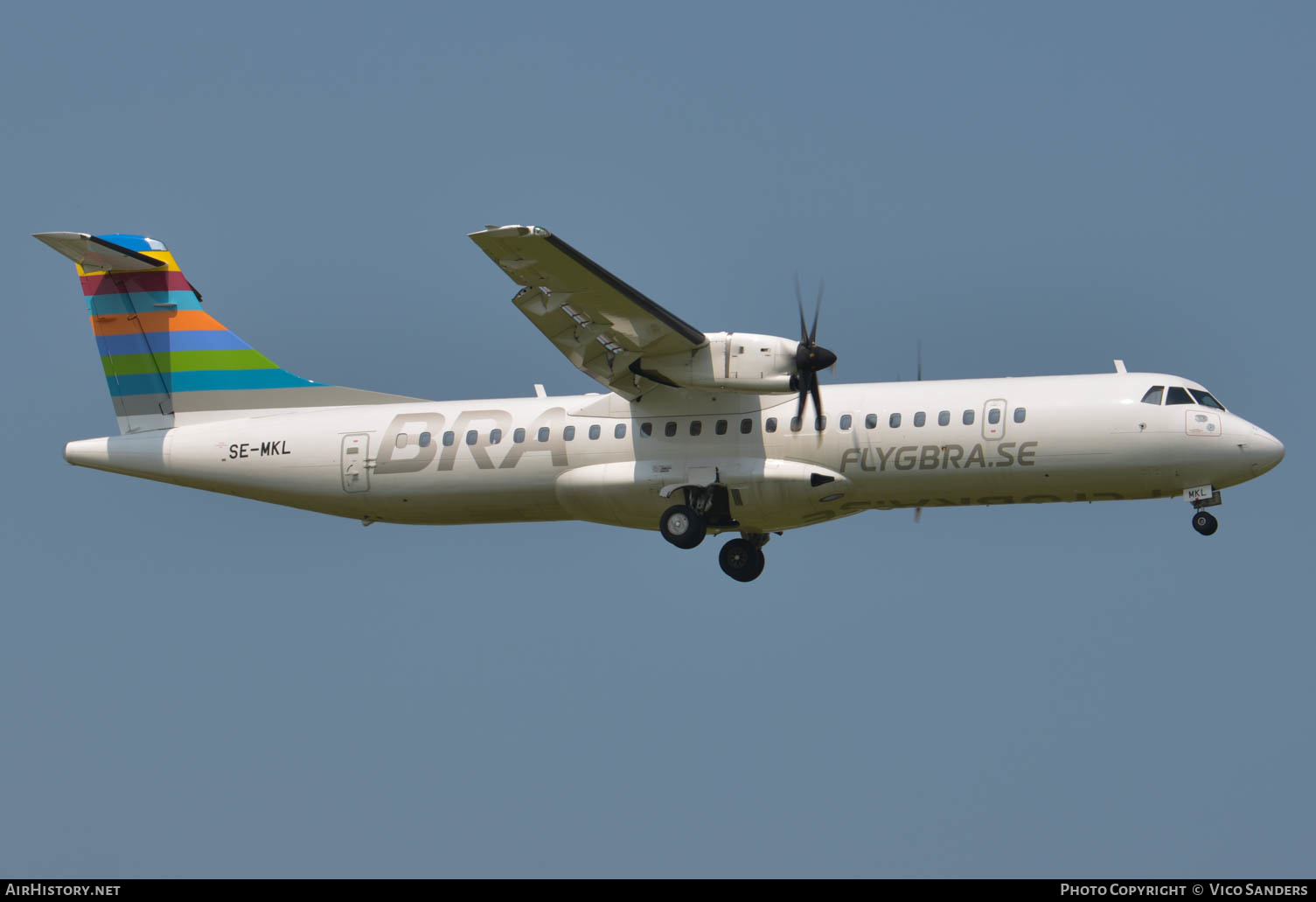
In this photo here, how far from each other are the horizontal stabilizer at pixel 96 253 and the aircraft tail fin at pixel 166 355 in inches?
1.0

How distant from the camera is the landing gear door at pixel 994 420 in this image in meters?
24.5

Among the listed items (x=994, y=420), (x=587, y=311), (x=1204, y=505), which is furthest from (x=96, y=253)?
(x=1204, y=505)

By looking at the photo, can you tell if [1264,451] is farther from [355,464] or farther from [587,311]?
[355,464]

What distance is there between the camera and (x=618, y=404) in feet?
86.3

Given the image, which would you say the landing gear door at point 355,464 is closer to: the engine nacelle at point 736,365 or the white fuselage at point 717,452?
the white fuselage at point 717,452

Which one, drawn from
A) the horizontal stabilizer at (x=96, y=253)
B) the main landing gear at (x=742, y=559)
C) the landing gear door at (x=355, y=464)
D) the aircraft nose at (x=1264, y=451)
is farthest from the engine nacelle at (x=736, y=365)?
the horizontal stabilizer at (x=96, y=253)

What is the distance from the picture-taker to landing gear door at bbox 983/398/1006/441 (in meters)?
24.5

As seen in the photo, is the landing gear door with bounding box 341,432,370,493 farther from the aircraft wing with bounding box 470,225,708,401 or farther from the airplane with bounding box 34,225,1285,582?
the aircraft wing with bounding box 470,225,708,401

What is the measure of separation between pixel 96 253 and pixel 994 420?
15.2m

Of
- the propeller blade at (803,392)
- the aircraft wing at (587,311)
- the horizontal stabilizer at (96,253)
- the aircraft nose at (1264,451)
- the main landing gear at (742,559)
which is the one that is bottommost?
the main landing gear at (742,559)

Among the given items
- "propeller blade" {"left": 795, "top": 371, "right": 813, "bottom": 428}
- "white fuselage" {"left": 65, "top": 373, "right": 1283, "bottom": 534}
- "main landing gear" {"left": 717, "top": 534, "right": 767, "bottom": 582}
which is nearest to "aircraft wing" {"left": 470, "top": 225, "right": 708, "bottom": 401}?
"white fuselage" {"left": 65, "top": 373, "right": 1283, "bottom": 534}

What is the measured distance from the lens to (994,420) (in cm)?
2464
